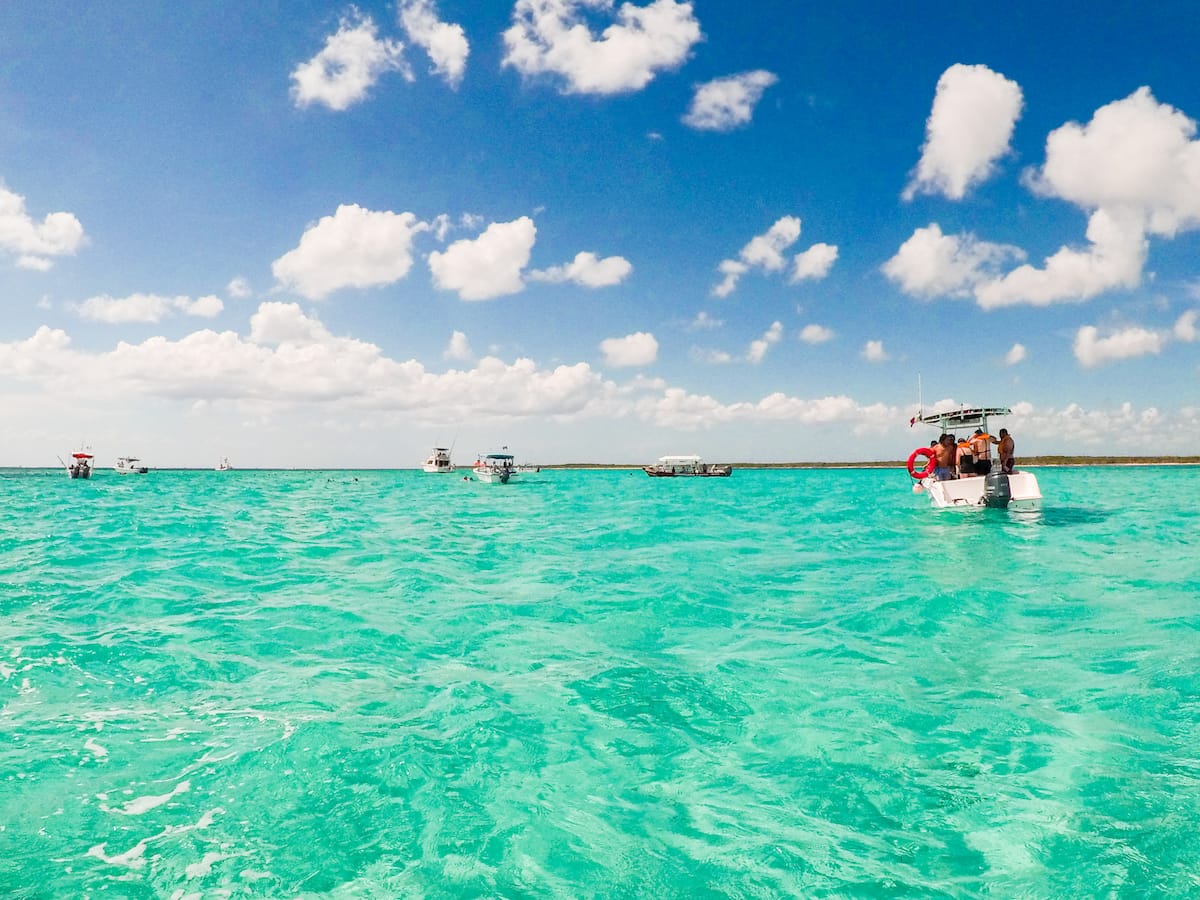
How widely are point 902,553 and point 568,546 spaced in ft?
34.5

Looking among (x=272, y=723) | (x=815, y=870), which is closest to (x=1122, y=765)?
(x=815, y=870)

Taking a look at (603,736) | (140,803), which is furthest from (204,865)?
(603,736)

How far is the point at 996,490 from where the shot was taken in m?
29.3

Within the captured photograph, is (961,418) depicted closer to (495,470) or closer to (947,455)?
(947,455)

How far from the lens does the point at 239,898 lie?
4211 mm

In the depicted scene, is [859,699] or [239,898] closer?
[239,898]

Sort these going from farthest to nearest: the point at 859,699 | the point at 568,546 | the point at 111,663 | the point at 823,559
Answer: the point at 568,546 < the point at 823,559 < the point at 111,663 < the point at 859,699

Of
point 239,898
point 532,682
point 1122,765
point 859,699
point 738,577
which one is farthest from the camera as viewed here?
point 738,577

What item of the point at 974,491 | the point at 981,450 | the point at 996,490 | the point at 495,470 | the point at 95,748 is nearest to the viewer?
the point at 95,748

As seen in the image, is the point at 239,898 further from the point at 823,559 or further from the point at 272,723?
the point at 823,559

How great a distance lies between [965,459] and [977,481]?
1.63 m

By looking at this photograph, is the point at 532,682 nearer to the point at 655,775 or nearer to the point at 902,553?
the point at 655,775

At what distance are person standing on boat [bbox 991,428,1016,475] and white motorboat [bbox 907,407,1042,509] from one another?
16 cm

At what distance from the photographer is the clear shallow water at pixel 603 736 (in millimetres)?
4562
